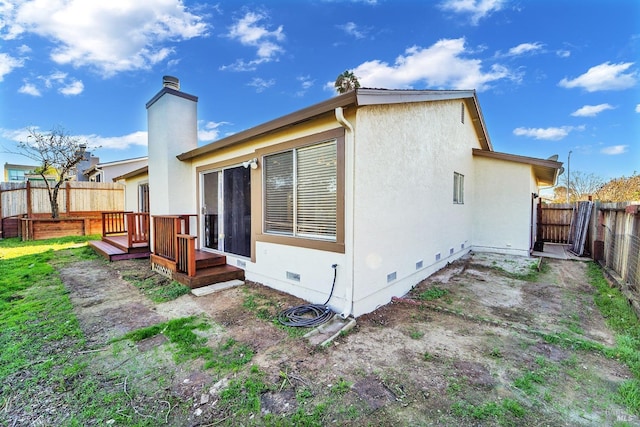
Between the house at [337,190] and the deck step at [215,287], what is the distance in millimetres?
282

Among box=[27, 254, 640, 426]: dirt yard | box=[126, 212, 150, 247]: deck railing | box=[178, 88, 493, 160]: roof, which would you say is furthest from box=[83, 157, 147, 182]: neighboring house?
box=[27, 254, 640, 426]: dirt yard

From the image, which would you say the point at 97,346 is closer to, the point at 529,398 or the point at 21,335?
the point at 21,335

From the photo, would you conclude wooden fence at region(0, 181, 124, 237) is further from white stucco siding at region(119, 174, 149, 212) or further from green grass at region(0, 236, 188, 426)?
green grass at region(0, 236, 188, 426)

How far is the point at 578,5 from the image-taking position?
7.36 meters

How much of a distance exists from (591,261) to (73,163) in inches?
783

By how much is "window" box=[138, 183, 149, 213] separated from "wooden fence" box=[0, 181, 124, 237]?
460cm

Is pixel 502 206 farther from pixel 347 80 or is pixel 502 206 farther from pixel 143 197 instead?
pixel 143 197

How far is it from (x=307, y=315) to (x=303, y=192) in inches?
73.9

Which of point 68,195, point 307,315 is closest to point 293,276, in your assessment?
point 307,315

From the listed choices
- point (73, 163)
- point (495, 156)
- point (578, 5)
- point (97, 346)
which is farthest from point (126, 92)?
point (578, 5)

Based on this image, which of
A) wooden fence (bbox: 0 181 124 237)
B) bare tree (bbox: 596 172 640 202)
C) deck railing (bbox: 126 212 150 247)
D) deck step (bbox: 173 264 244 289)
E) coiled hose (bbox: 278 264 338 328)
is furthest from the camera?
bare tree (bbox: 596 172 640 202)

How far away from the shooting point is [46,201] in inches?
492

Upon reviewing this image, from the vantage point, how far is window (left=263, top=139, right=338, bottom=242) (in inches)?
160

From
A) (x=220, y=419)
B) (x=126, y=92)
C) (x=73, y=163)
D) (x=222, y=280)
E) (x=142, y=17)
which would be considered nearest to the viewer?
(x=220, y=419)
